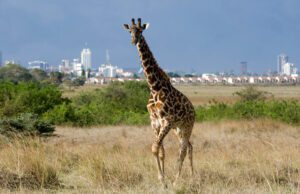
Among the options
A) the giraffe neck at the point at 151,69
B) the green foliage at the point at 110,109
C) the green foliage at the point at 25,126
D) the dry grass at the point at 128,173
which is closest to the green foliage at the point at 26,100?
the green foliage at the point at 110,109

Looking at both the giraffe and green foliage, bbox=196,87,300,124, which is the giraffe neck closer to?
the giraffe

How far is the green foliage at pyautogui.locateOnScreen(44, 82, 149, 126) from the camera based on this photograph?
87.5 ft

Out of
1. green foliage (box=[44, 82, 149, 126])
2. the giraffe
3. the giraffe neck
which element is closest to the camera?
the giraffe

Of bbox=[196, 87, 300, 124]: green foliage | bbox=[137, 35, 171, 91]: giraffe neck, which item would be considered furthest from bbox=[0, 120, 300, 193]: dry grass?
bbox=[196, 87, 300, 124]: green foliage

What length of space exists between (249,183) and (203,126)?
13972 mm

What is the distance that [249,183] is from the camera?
9367 millimetres

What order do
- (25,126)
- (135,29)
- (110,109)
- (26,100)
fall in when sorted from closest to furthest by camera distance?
(135,29) < (25,126) < (26,100) < (110,109)

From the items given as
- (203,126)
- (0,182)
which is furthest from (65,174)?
(203,126)

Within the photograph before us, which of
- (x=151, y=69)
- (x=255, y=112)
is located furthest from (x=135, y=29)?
(x=255, y=112)

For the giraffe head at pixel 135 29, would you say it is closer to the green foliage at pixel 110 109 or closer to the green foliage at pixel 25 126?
the green foliage at pixel 25 126

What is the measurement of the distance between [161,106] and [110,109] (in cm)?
2188

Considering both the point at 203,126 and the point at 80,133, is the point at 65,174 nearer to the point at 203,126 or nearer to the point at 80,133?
the point at 80,133

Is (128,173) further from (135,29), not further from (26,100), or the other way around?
(26,100)

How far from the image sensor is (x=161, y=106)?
32.0 ft
